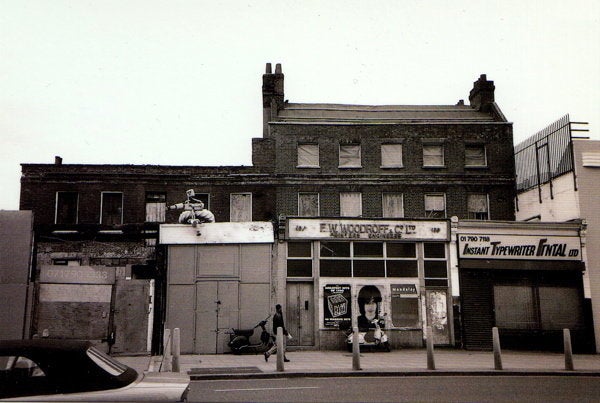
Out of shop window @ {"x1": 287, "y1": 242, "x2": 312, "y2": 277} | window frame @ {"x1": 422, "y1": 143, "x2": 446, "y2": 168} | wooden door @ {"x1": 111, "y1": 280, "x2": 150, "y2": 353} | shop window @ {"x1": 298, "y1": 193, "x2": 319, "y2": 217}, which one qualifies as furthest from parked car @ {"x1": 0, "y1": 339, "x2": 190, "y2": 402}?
window frame @ {"x1": 422, "y1": 143, "x2": 446, "y2": 168}

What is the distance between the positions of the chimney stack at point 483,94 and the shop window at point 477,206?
549 cm

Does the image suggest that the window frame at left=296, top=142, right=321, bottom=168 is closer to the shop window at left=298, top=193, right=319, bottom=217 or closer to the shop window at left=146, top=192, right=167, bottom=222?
the shop window at left=298, top=193, right=319, bottom=217

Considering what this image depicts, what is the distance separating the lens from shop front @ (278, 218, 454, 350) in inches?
881

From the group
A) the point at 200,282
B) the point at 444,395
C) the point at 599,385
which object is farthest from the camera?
the point at 200,282

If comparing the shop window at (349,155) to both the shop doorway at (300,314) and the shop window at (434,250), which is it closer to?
the shop window at (434,250)

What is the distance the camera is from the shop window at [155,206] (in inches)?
1341

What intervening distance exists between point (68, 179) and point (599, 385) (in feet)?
93.5

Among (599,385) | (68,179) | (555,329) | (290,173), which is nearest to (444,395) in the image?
(599,385)

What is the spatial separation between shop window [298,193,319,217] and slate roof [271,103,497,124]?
4.16 m

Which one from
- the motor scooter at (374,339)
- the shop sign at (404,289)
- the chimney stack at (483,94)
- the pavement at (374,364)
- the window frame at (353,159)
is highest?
the chimney stack at (483,94)

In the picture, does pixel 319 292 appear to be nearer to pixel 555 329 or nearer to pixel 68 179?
pixel 555 329

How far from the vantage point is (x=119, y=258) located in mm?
32062

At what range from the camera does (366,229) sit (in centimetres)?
2322

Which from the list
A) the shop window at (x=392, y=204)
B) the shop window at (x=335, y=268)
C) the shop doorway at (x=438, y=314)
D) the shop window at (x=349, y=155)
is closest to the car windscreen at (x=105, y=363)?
the shop window at (x=335, y=268)
